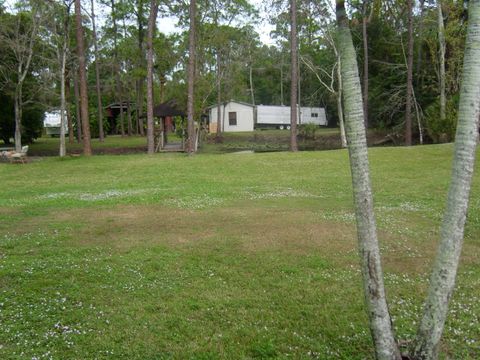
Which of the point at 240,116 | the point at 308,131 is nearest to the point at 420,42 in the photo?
the point at 308,131

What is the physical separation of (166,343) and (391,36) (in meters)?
37.0

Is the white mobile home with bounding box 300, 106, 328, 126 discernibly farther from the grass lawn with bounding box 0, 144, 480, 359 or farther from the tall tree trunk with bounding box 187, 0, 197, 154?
the grass lawn with bounding box 0, 144, 480, 359

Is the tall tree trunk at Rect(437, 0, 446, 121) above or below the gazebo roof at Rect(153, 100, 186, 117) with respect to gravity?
above

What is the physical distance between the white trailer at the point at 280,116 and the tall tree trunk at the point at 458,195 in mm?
49119

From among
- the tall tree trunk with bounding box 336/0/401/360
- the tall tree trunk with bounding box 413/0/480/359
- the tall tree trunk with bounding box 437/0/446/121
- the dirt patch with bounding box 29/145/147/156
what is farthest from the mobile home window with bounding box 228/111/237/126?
the tall tree trunk with bounding box 413/0/480/359

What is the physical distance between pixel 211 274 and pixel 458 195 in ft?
11.2

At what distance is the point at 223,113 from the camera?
161 ft

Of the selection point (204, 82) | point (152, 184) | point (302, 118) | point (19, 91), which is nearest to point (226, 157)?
point (152, 184)

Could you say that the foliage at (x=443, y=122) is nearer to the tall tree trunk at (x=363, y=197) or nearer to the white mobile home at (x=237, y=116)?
the tall tree trunk at (x=363, y=197)

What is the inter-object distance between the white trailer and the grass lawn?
134 feet

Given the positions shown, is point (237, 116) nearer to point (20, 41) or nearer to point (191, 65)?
point (20, 41)

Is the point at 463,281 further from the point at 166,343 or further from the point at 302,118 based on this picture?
the point at 302,118

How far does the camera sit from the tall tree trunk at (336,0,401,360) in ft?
9.91

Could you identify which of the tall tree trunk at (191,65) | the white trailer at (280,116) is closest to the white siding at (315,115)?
the white trailer at (280,116)
